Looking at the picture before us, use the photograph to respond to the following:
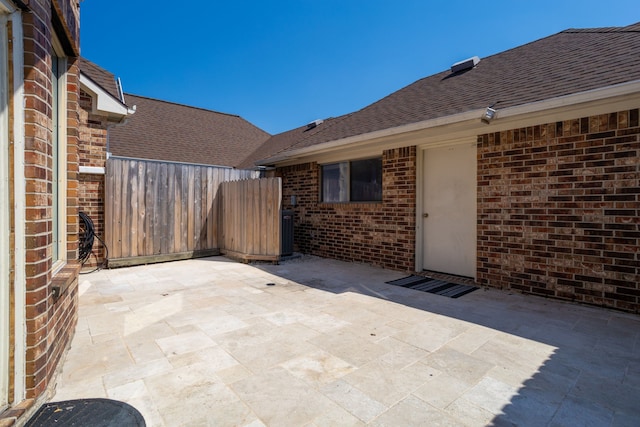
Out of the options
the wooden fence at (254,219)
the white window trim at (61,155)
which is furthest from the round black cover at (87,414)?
the wooden fence at (254,219)

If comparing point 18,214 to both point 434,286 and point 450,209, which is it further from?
point 450,209

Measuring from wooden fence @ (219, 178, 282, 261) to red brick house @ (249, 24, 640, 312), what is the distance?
1.40 metres

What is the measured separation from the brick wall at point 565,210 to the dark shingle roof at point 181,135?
9.83 metres

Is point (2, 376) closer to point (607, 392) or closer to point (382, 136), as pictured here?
point (607, 392)

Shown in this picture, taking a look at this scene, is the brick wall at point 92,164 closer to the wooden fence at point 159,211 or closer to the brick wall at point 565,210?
the wooden fence at point 159,211

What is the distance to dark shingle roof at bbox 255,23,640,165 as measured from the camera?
162 inches

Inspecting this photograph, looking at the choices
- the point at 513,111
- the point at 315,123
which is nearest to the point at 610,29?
the point at 513,111

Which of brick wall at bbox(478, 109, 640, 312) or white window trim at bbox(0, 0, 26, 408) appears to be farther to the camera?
brick wall at bbox(478, 109, 640, 312)

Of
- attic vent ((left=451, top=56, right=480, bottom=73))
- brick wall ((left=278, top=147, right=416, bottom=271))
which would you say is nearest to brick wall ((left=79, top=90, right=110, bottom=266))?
brick wall ((left=278, top=147, right=416, bottom=271))

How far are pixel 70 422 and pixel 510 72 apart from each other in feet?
23.9

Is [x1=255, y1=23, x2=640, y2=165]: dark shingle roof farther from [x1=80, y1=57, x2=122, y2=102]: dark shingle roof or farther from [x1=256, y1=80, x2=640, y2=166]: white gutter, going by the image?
[x1=80, y1=57, x2=122, y2=102]: dark shingle roof

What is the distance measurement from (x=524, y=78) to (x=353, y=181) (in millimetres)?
3592

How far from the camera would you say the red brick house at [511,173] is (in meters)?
3.81

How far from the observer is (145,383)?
2.25m
